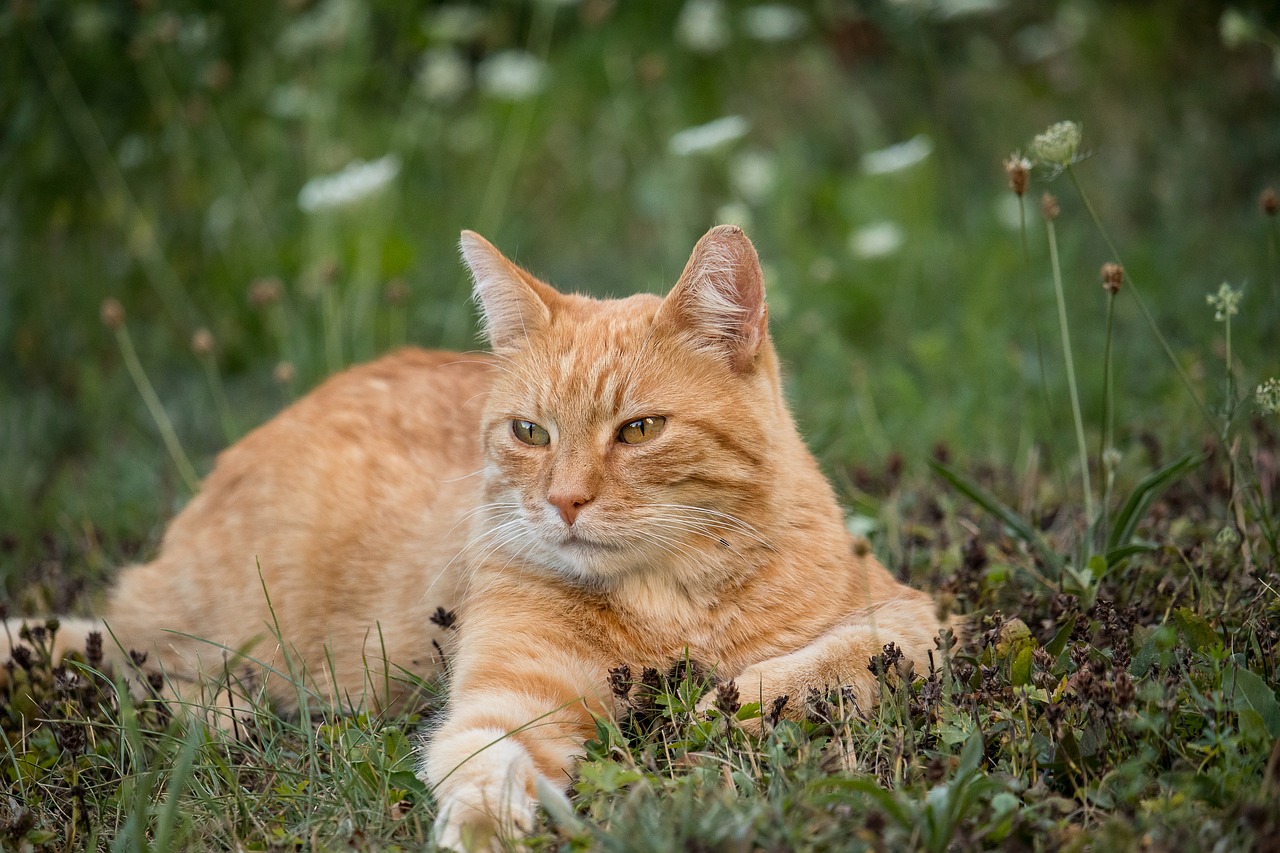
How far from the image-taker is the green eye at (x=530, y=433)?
2.80 metres

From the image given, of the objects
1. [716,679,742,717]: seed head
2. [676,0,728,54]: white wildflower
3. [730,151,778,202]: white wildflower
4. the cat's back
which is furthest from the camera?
[676,0,728,54]: white wildflower

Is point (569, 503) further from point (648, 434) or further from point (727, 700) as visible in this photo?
point (727, 700)

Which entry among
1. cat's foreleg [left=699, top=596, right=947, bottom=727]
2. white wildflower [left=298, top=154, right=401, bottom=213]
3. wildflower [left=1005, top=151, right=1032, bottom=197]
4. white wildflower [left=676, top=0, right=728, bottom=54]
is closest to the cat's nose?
cat's foreleg [left=699, top=596, right=947, bottom=727]

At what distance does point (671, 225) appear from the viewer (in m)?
6.44

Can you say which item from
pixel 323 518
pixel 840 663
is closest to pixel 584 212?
pixel 323 518

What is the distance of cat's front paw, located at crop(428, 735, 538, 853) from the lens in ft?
6.57

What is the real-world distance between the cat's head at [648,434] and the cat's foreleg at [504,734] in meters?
0.25

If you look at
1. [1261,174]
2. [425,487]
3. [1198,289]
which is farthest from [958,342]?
A: [425,487]

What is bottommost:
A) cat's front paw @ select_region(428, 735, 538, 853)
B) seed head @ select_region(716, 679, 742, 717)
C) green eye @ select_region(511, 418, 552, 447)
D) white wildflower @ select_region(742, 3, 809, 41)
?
cat's front paw @ select_region(428, 735, 538, 853)

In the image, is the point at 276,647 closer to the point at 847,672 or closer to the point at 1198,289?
the point at 847,672

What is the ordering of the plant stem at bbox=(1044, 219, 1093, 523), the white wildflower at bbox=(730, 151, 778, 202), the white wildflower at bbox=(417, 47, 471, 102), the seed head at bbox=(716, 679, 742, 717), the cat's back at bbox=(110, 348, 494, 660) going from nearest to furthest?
the seed head at bbox=(716, 679, 742, 717)
the plant stem at bbox=(1044, 219, 1093, 523)
the cat's back at bbox=(110, 348, 494, 660)
the white wildflower at bbox=(417, 47, 471, 102)
the white wildflower at bbox=(730, 151, 778, 202)

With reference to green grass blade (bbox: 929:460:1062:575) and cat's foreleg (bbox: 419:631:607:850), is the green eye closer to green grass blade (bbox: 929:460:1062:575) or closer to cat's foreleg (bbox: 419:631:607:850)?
cat's foreleg (bbox: 419:631:607:850)

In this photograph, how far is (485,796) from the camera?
2.04 metres

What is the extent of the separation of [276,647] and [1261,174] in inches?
232
